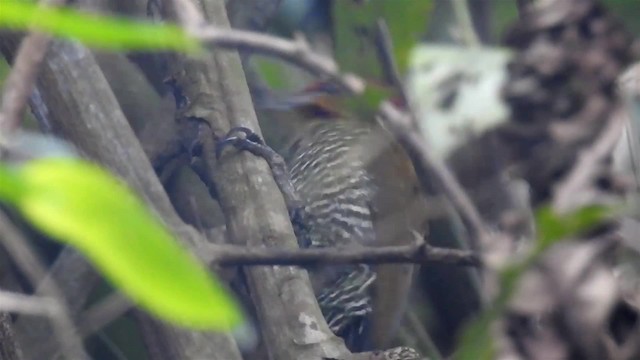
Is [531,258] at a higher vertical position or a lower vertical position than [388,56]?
lower

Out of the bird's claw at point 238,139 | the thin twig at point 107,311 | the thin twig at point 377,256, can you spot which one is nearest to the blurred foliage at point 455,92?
the thin twig at point 377,256

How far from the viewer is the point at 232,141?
117 cm

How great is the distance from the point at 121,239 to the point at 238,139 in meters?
0.88

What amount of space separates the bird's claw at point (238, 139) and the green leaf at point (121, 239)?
875mm

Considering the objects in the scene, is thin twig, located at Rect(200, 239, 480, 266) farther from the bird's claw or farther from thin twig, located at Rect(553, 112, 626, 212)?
the bird's claw

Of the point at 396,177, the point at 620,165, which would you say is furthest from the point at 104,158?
the point at 620,165

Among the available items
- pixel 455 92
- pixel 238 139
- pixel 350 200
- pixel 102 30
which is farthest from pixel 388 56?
pixel 350 200

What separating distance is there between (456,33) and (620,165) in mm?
200

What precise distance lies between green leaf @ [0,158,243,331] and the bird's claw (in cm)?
87

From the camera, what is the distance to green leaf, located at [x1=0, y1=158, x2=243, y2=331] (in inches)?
11.1

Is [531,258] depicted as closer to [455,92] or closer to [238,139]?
[455,92]

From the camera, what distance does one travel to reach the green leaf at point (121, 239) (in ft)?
0.92

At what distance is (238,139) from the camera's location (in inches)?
45.9

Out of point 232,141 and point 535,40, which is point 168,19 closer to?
point 232,141
